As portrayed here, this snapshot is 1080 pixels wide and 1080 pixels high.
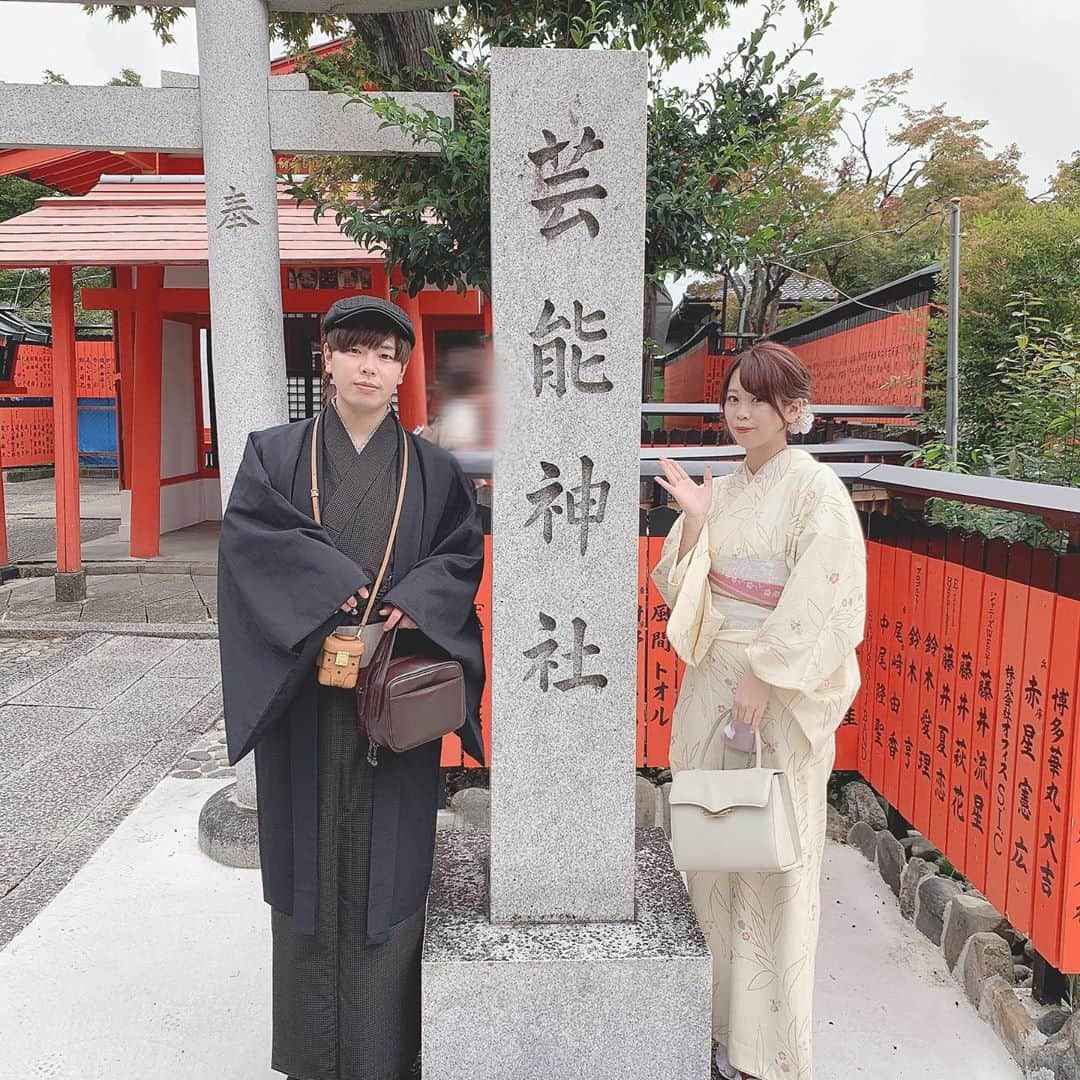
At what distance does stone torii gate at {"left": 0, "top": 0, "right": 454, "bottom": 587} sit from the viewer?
370 cm

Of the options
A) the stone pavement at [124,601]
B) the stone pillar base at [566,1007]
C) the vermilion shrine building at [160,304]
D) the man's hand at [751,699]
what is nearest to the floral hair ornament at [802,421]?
the man's hand at [751,699]

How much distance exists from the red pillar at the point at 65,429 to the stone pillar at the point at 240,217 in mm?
5568

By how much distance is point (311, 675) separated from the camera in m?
2.33

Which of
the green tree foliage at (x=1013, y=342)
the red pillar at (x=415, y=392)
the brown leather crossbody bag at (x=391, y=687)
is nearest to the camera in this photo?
the brown leather crossbody bag at (x=391, y=687)

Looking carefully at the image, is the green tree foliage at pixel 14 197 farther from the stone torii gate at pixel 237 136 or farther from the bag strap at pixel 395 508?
the bag strap at pixel 395 508

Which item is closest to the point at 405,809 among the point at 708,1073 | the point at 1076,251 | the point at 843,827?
the point at 708,1073

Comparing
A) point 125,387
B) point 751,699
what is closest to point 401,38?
point 751,699

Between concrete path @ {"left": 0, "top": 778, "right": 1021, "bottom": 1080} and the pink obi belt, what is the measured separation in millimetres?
1468

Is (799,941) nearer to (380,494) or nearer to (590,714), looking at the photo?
(590,714)

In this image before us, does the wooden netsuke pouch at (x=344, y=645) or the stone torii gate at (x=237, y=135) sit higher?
the stone torii gate at (x=237, y=135)

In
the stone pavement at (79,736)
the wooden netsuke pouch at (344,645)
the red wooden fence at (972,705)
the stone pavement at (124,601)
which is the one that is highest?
the wooden netsuke pouch at (344,645)

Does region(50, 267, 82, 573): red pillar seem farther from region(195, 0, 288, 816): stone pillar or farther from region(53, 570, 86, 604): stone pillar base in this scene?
region(195, 0, 288, 816): stone pillar

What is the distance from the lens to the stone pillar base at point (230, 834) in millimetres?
3904

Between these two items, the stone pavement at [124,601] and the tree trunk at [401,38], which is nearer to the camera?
the tree trunk at [401,38]
